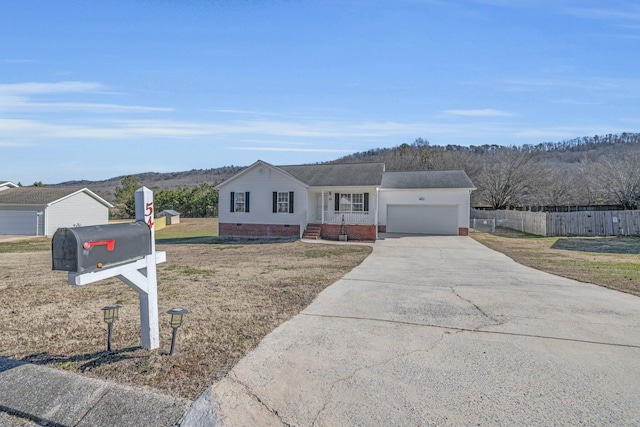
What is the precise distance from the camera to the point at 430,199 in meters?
23.8

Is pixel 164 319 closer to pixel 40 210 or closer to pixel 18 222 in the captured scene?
pixel 40 210

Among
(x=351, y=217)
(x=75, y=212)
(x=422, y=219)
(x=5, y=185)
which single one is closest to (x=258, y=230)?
(x=351, y=217)

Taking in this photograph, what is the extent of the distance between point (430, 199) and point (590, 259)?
A: 10.5m

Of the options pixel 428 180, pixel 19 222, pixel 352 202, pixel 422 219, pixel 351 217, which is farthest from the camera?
pixel 19 222

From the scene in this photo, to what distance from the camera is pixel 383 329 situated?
215 inches

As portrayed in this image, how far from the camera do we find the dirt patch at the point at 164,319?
13.4ft

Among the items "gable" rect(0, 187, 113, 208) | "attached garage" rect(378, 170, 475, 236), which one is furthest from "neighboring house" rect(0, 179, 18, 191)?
"attached garage" rect(378, 170, 475, 236)

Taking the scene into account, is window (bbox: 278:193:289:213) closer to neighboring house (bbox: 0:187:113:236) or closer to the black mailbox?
the black mailbox

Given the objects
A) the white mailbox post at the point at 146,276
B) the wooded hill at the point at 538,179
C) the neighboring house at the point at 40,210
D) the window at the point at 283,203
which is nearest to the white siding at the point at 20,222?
the neighboring house at the point at 40,210

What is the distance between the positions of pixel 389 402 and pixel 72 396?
113 inches

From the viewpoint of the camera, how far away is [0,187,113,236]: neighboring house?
2819 centimetres

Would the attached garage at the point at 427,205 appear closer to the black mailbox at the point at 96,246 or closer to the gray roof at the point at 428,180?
the gray roof at the point at 428,180

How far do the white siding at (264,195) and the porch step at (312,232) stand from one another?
39cm

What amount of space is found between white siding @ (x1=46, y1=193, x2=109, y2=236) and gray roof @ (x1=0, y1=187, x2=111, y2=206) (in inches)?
18.3
